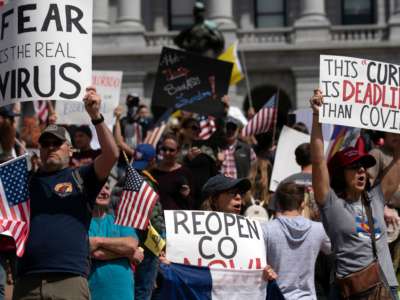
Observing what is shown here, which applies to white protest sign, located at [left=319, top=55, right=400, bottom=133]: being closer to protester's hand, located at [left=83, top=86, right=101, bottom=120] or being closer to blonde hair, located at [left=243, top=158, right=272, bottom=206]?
protester's hand, located at [left=83, top=86, right=101, bottom=120]

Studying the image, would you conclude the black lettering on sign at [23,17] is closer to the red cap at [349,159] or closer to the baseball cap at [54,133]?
the baseball cap at [54,133]

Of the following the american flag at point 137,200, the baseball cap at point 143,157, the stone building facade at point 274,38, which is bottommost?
the american flag at point 137,200

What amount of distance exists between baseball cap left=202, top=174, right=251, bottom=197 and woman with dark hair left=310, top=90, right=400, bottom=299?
465 mm

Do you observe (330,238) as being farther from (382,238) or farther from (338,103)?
(338,103)

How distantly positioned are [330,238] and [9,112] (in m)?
5.34

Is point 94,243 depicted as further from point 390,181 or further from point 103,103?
point 103,103

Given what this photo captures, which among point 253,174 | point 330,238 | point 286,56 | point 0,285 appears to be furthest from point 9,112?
point 286,56

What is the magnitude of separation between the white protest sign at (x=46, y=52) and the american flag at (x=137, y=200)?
78 cm

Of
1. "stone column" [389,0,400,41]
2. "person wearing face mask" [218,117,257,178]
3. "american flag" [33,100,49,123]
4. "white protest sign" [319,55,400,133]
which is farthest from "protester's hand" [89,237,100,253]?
"stone column" [389,0,400,41]

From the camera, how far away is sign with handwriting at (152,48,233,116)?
13148 millimetres

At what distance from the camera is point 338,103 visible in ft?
23.3

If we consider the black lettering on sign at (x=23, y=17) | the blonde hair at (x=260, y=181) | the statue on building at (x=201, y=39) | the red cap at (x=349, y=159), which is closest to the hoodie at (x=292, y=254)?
the red cap at (x=349, y=159)

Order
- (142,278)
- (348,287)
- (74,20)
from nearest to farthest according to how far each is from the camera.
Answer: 1. (348,287)
2. (74,20)
3. (142,278)

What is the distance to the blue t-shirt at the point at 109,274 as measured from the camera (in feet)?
21.7
